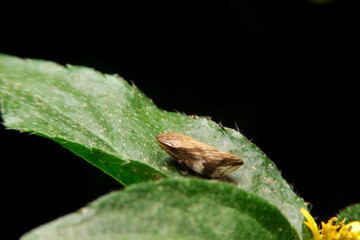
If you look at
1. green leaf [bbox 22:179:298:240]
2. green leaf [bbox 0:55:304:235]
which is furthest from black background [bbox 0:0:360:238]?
green leaf [bbox 22:179:298:240]

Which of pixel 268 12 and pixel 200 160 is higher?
pixel 268 12

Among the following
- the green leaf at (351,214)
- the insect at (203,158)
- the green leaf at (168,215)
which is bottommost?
the green leaf at (351,214)

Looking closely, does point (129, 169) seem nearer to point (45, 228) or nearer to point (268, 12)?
point (45, 228)

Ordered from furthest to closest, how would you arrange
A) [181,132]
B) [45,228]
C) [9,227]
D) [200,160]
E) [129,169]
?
1. [9,227]
2. [181,132]
3. [200,160]
4. [129,169]
5. [45,228]

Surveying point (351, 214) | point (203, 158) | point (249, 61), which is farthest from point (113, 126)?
point (249, 61)

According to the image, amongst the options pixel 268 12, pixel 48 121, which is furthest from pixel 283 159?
pixel 48 121

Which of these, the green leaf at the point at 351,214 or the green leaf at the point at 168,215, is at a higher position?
the green leaf at the point at 168,215

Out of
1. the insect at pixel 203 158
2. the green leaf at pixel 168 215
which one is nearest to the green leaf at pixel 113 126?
the insect at pixel 203 158

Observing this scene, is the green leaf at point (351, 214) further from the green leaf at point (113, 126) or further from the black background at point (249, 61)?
the black background at point (249, 61)
